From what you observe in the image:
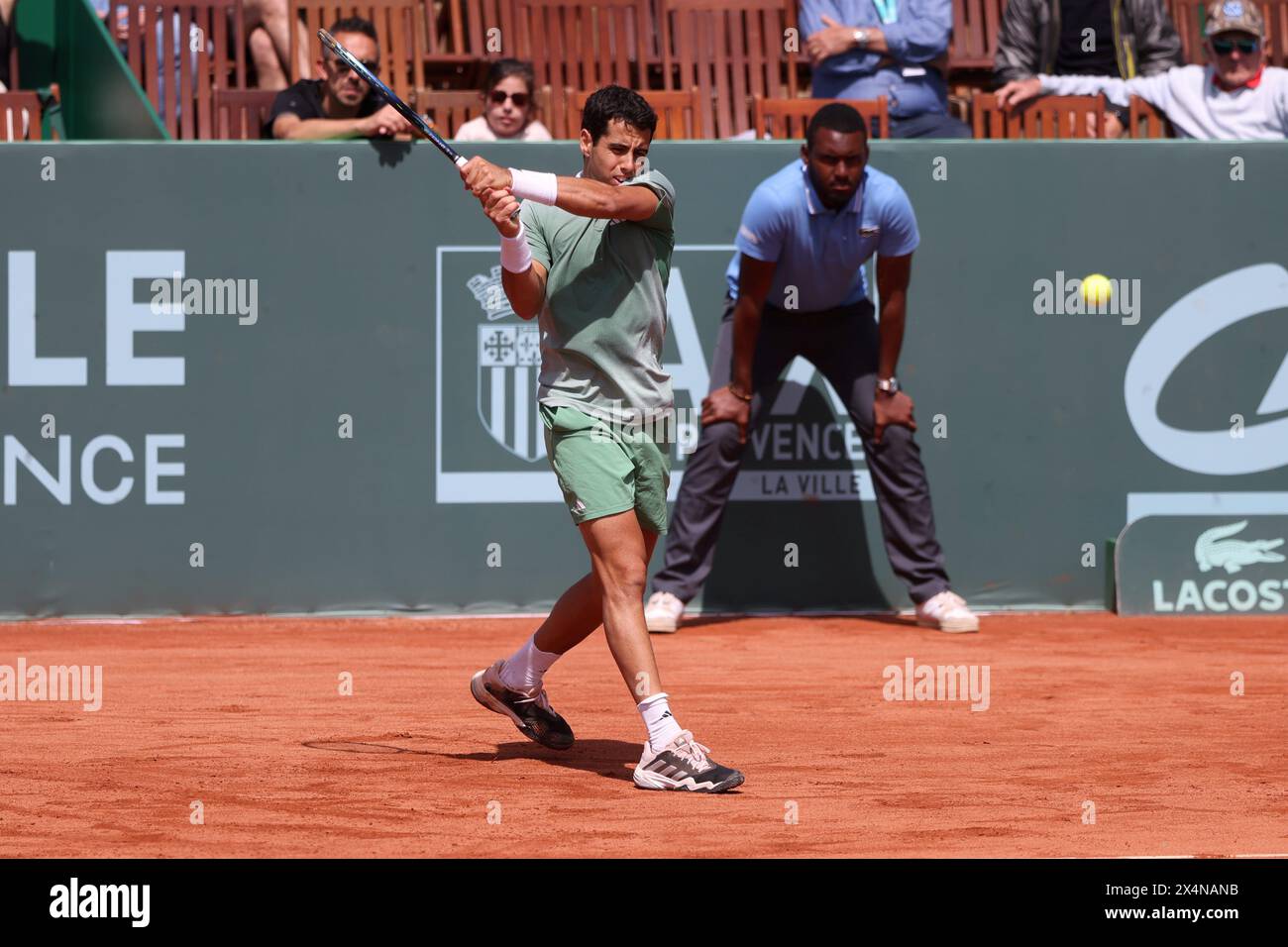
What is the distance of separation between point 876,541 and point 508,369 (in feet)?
6.96

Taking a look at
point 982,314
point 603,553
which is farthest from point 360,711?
point 982,314

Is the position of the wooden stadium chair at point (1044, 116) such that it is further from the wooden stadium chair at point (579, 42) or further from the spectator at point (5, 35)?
the spectator at point (5, 35)

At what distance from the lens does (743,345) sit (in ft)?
29.2

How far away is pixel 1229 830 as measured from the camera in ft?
16.2

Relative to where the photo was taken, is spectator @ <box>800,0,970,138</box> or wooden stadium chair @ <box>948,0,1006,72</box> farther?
wooden stadium chair @ <box>948,0,1006,72</box>

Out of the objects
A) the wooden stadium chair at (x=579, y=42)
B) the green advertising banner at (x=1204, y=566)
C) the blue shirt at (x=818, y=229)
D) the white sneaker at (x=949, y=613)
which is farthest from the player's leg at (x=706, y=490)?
the wooden stadium chair at (x=579, y=42)

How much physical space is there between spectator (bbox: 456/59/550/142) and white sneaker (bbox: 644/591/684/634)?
2.81 meters

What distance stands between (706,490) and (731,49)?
3.83 m

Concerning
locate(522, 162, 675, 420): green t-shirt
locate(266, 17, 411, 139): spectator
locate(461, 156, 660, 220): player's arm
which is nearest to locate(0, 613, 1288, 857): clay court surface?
locate(522, 162, 675, 420): green t-shirt

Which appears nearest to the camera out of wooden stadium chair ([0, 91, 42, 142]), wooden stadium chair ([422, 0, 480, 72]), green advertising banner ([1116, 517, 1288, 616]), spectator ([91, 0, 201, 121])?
green advertising banner ([1116, 517, 1288, 616])

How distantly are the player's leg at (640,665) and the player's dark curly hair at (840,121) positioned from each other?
3.63 m

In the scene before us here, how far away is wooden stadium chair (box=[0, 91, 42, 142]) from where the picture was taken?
10.2 m

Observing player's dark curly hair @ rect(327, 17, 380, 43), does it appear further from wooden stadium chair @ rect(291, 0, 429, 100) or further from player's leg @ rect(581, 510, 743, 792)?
player's leg @ rect(581, 510, 743, 792)
